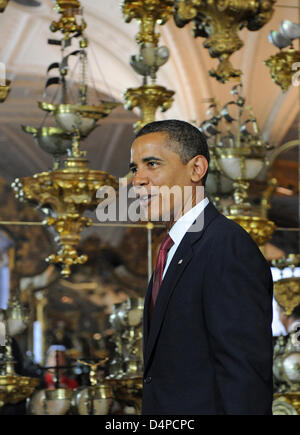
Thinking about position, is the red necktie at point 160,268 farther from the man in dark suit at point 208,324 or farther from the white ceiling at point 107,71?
the white ceiling at point 107,71

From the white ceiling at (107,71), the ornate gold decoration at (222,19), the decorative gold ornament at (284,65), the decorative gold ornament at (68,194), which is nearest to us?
the decorative gold ornament at (68,194)

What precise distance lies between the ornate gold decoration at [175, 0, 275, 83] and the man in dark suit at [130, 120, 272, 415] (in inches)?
144

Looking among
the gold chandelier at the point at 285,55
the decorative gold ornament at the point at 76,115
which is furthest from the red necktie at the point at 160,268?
the gold chandelier at the point at 285,55

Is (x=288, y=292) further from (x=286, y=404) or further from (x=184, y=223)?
(x=184, y=223)

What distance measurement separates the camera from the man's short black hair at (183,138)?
7.54ft

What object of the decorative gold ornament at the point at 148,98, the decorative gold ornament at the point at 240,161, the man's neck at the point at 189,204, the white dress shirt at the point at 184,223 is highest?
the decorative gold ornament at the point at 148,98

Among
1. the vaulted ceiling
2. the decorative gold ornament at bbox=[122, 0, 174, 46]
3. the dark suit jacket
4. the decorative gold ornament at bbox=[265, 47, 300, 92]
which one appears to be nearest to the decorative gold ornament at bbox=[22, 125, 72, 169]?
the vaulted ceiling

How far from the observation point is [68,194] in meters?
5.20

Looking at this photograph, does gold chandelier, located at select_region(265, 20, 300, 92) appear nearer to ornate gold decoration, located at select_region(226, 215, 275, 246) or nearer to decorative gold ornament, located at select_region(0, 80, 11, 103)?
ornate gold decoration, located at select_region(226, 215, 275, 246)

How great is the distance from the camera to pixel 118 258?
641 cm

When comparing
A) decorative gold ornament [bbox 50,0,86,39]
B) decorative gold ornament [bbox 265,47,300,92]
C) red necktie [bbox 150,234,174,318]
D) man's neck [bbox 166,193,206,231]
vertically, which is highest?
decorative gold ornament [bbox 50,0,86,39]

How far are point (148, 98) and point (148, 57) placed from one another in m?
0.24

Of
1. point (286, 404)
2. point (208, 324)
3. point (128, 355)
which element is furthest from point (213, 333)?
point (128, 355)

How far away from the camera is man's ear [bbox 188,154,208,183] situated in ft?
7.47
